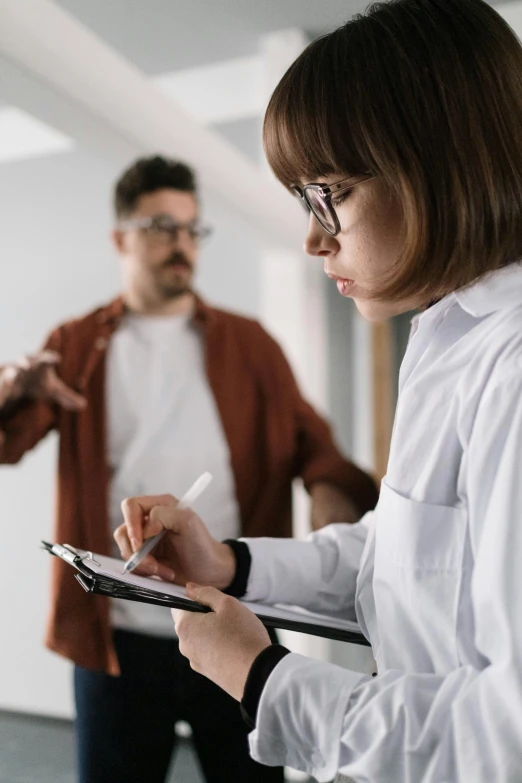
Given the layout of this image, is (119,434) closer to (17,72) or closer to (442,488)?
(17,72)

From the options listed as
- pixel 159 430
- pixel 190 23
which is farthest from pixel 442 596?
pixel 190 23

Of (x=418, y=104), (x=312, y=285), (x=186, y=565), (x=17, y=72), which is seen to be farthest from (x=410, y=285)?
(x=312, y=285)

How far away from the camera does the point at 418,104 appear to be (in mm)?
616

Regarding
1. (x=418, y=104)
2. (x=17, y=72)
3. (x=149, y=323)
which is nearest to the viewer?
(x=418, y=104)

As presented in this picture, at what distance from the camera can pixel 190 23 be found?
A: 152 cm

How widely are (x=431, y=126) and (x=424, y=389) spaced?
0.24 meters

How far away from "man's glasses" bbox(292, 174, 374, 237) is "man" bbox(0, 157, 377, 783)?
71 centimetres

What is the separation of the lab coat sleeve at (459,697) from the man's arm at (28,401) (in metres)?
0.86

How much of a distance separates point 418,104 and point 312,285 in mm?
1745

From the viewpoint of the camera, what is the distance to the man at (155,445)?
1.24 m

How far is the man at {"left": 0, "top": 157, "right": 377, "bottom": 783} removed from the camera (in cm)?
124

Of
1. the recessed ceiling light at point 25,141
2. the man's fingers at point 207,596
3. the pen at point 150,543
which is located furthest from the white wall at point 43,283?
A: the man's fingers at point 207,596

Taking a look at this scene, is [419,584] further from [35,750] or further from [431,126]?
[35,750]

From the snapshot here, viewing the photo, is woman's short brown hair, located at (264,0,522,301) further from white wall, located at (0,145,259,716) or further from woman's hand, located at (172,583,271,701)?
white wall, located at (0,145,259,716)
